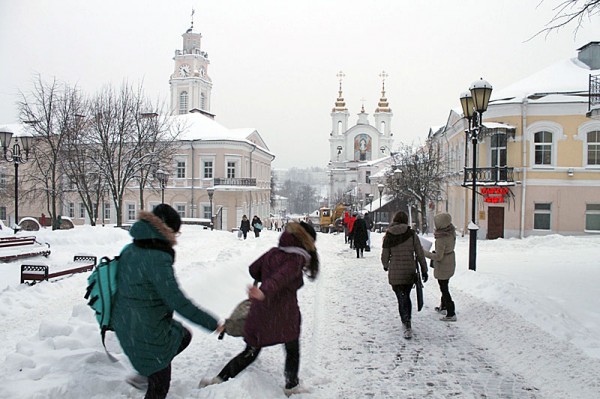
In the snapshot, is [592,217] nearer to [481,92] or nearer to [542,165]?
[542,165]

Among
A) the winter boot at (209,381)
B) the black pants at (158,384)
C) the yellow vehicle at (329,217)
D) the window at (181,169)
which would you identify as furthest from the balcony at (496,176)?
the window at (181,169)

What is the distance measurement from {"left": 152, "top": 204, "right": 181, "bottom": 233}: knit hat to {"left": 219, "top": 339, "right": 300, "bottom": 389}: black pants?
5.12ft

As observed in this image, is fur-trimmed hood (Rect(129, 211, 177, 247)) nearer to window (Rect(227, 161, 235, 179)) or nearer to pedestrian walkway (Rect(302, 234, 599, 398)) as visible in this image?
pedestrian walkway (Rect(302, 234, 599, 398))

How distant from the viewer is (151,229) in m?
3.51

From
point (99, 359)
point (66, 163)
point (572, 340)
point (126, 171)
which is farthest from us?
point (66, 163)

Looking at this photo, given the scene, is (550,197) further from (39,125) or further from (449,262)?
(39,125)

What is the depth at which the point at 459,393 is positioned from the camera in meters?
4.95

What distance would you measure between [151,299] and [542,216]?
25.0m

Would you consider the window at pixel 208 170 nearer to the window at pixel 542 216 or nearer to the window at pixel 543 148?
the window at pixel 543 148

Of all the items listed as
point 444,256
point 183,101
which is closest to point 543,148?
point 444,256

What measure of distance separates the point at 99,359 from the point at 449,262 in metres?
5.27

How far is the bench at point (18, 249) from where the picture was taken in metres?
12.9

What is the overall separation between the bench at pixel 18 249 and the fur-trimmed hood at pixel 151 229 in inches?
434

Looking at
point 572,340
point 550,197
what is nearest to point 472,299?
point 572,340
